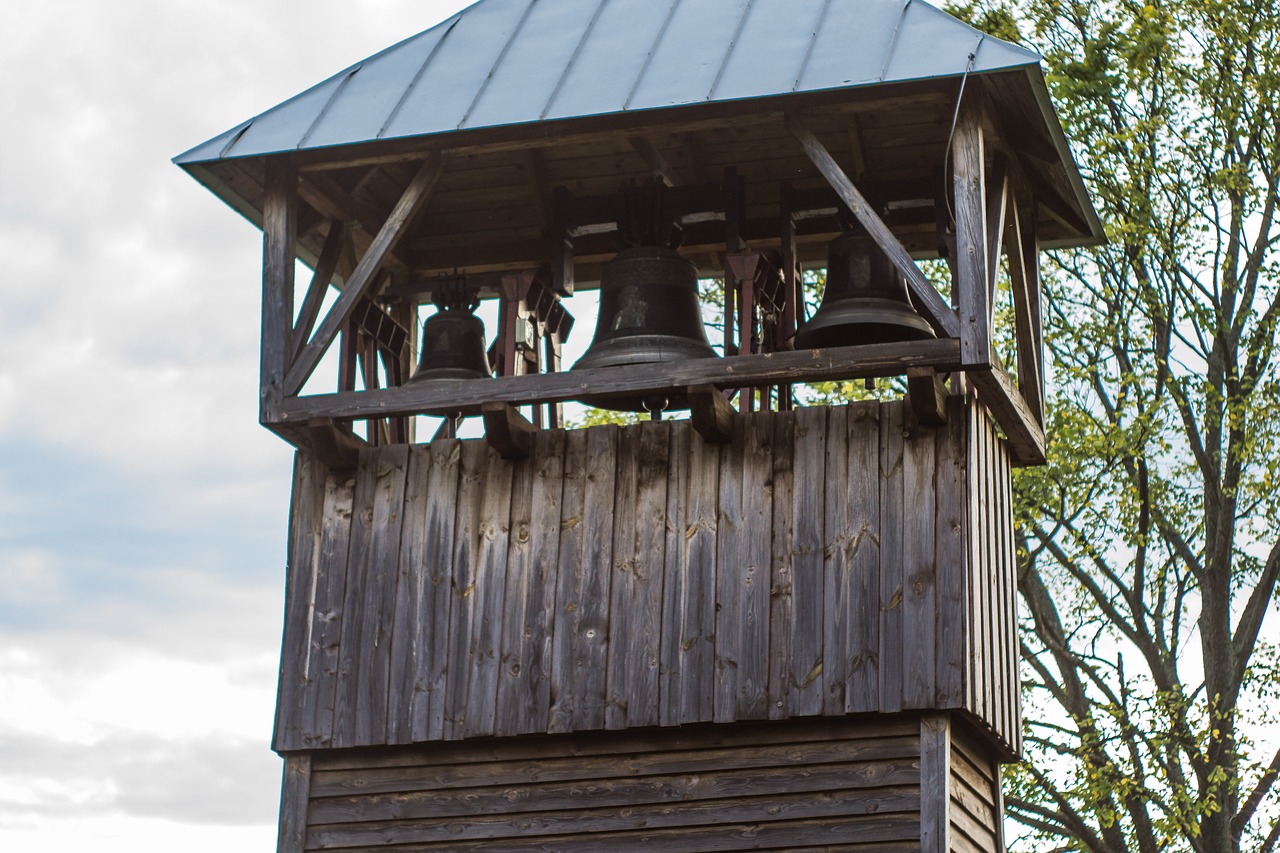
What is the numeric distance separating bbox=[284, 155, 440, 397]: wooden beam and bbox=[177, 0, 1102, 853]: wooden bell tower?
2 centimetres

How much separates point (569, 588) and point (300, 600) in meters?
1.48

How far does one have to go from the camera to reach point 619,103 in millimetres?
9375

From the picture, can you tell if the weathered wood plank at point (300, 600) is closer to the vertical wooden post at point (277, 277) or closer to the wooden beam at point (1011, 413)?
the vertical wooden post at point (277, 277)

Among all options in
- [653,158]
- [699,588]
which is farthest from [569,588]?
[653,158]

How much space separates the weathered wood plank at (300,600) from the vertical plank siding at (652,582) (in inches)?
Answer: 0.6

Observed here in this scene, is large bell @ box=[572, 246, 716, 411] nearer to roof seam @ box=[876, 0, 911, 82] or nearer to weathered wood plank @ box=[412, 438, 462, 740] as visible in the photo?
weathered wood plank @ box=[412, 438, 462, 740]

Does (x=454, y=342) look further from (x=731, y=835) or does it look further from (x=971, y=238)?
(x=731, y=835)

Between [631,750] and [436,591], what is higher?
[436,591]

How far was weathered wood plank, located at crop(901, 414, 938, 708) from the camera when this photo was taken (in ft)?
29.5

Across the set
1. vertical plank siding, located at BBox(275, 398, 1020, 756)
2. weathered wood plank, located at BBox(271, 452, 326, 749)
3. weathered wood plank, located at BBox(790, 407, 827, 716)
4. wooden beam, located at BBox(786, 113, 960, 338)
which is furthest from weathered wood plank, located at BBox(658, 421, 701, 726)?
weathered wood plank, located at BBox(271, 452, 326, 749)

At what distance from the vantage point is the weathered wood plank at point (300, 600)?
9844 millimetres

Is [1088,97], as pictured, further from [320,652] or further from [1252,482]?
[320,652]

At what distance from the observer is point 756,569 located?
9398 mm

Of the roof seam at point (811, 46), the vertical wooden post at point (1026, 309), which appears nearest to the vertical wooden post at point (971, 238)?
the roof seam at point (811, 46)
